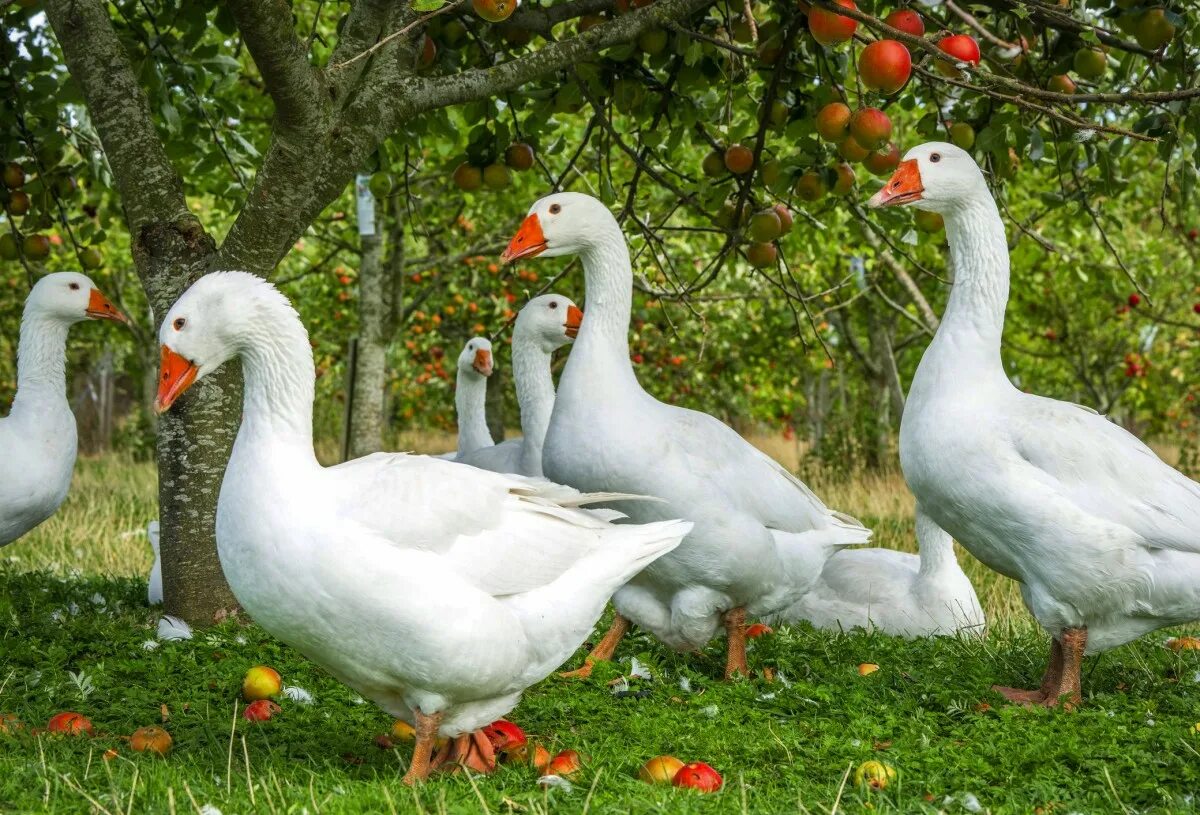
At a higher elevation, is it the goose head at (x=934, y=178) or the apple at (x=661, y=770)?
the goose head at (x=934, y=178)

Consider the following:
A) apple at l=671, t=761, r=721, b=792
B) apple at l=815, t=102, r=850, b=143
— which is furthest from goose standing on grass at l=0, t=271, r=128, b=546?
apple at l=815, t=102, r=850, b=143

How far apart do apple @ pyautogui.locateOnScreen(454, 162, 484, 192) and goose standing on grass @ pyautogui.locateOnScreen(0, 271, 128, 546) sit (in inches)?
85.1

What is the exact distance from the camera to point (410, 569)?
338 centimetres

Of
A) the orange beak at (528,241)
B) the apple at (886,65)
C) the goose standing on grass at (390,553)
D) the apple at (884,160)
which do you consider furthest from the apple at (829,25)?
the goose standing on grass at (390,553)

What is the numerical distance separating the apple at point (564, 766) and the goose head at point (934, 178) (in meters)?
2.53

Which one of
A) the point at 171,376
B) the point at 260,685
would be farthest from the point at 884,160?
the point at 260,685

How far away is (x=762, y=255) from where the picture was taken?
5.89 meters

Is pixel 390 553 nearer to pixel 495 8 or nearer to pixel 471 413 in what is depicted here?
pixel 495 8

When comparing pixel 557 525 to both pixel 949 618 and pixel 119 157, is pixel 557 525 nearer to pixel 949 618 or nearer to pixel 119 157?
pixel 119 157

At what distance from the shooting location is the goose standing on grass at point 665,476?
484 centimetres

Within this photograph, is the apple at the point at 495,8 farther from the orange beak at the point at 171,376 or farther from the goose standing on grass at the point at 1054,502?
the goose standing on grass at the point at 1054,502

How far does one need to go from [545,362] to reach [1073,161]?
10.7 ft

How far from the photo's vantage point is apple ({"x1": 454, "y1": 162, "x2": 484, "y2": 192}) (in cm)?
568

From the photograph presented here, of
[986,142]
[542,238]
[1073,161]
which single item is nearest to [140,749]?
[542,238]
